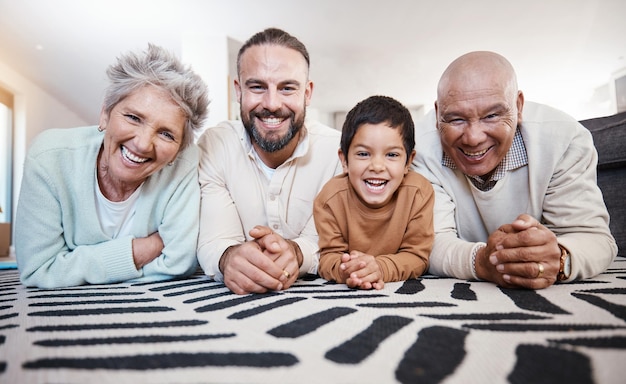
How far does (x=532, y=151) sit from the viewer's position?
1476 millimetres

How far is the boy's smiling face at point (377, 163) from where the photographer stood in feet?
4.92

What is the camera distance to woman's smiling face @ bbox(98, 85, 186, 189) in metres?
1.41

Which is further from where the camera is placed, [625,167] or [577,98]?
[577,98]

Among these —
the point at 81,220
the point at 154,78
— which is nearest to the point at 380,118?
the point at 154,78

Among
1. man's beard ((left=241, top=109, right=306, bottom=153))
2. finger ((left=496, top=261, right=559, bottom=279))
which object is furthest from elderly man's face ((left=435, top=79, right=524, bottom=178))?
man's beard ((left=241, top=109, right=306, bottom=153))

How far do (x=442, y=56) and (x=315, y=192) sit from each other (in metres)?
5.73

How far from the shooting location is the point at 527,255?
112 cm

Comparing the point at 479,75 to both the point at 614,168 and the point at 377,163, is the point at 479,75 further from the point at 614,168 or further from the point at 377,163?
the point at 614,168

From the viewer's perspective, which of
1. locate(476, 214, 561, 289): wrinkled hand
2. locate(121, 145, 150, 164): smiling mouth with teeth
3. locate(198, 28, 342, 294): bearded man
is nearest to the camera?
locate(476, 214, 561, 289): wrinkled hand

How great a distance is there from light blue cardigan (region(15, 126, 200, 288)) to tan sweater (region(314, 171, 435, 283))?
52 centimetres

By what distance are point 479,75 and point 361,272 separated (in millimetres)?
808

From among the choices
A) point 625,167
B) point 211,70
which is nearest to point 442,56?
point 211,70

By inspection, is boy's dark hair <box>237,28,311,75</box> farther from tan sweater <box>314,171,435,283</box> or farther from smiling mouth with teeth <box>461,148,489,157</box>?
smiling mouth with teeth <box>461,148,489,157</box>

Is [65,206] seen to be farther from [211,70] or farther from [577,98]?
[577,98]
